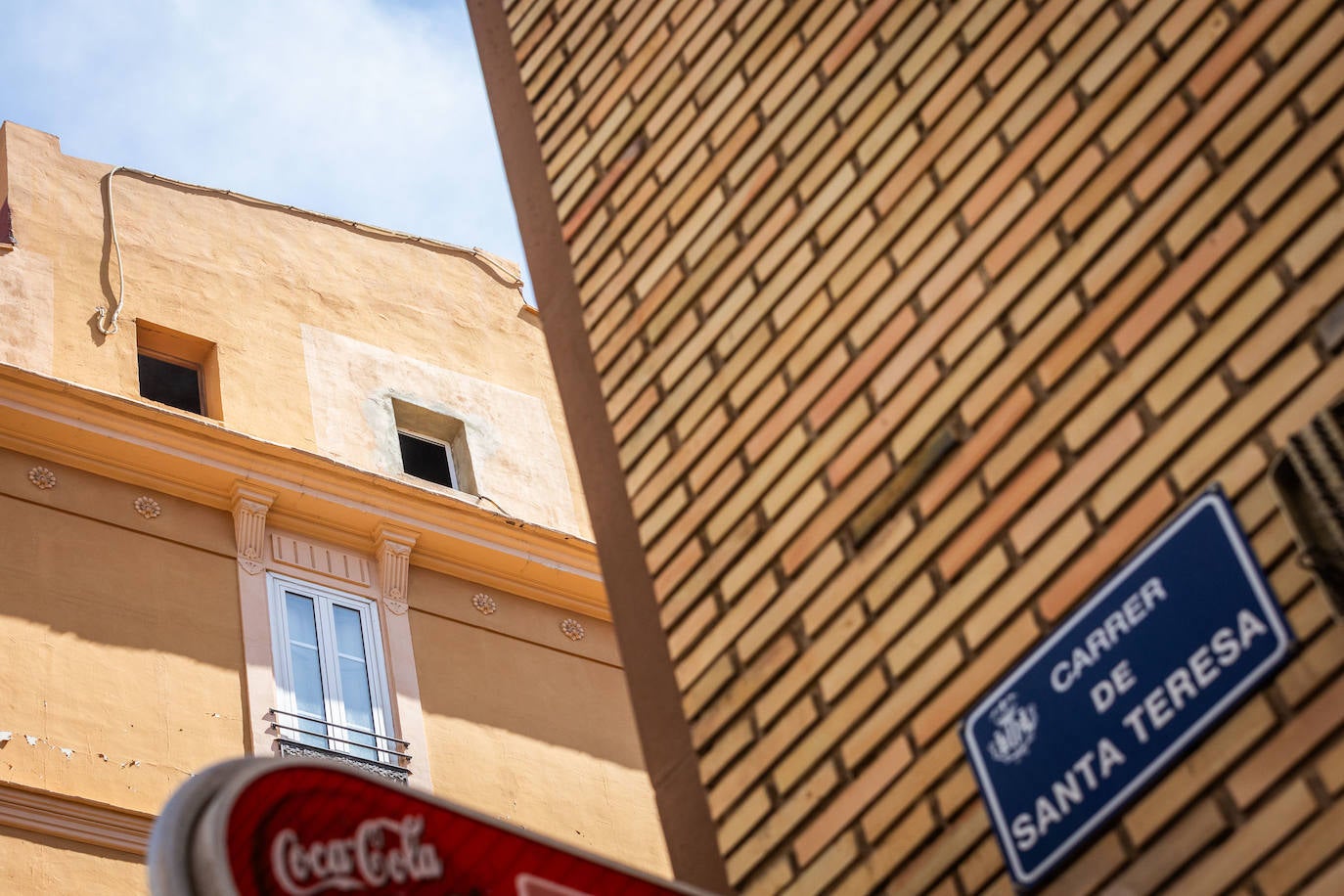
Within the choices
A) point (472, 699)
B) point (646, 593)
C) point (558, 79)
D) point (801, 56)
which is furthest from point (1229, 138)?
point (472, 699)

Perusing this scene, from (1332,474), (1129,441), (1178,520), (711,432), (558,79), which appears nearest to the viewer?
(1332,474)

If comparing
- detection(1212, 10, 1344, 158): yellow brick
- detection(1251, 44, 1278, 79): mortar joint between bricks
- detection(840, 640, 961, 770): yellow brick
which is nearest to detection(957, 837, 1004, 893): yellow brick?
detection(840, 640, 961, 770): yellow brick

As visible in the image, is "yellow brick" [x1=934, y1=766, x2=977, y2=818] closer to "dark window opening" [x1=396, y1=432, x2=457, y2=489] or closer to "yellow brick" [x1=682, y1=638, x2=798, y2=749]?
"yellow brick" [x1=682, y1=638, x2=798, y2=749]

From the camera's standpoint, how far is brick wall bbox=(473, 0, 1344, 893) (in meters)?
4.33

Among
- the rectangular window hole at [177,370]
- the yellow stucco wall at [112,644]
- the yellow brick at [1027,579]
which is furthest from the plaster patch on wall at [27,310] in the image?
the yellow brick at [1027,579]

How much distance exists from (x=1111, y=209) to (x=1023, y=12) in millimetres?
863

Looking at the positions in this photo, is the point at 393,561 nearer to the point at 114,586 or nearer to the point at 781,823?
the point at 114,586

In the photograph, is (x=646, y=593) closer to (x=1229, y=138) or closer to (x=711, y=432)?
(x=711, y=432)

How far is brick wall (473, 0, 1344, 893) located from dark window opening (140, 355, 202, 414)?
43.5 feet

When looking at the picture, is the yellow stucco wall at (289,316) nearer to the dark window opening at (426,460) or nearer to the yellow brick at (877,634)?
the dark window opening at (426,460)

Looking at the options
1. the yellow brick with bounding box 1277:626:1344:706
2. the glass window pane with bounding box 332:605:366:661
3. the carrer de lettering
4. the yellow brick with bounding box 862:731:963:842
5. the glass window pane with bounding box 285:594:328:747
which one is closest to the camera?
the yellow brick with bounding box 1277:626:1344:706

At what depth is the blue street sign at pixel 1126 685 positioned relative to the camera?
13.8ft

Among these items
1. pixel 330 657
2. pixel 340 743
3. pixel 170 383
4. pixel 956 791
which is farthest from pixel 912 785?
pixel 170 383

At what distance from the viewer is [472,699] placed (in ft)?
60.7
